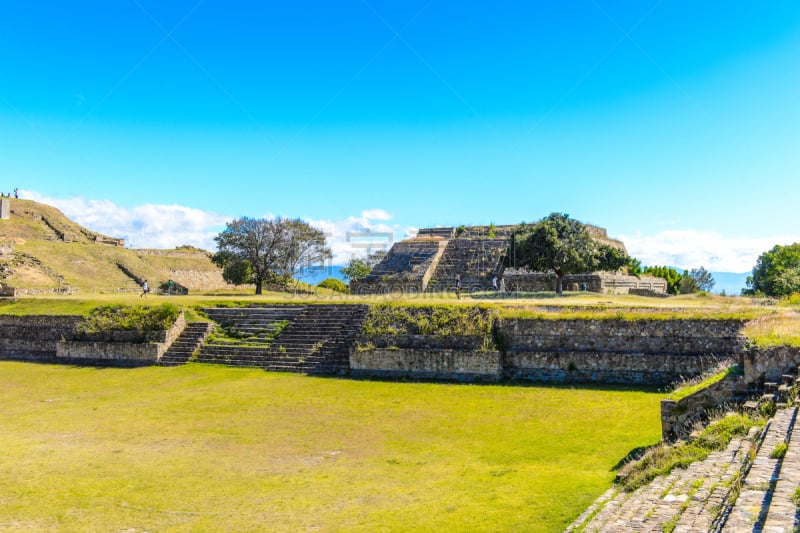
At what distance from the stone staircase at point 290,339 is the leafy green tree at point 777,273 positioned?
23024 millimetres

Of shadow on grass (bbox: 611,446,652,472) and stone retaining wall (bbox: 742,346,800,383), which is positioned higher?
stone retaining wall (bbox: 742,346,800,383)

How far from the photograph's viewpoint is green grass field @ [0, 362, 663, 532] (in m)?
8.94

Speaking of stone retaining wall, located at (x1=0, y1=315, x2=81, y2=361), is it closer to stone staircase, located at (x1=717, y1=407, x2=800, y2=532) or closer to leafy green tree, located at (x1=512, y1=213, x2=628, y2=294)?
leafy green tree, located at (x1=512, y1=213, x2=628, y2=294)

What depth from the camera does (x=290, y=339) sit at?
23547 mm

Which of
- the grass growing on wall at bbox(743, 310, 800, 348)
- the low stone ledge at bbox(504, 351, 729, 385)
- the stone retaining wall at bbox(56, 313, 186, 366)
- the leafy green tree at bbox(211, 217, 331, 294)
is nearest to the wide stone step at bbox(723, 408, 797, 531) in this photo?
the grass growing on wall at bbox(743, 310, 800, 348)

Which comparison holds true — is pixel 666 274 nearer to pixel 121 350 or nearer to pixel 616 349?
pixel 616 349

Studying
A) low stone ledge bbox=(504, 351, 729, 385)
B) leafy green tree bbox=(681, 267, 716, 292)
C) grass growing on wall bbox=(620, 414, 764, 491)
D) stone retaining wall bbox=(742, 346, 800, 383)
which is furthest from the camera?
leafy green tree bbox=(681, 267, 716, 292)

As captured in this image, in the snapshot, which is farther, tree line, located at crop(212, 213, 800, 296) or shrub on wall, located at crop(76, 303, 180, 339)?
tree line, located at crop(212, 213, 800, 296)

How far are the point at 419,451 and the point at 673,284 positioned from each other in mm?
42304

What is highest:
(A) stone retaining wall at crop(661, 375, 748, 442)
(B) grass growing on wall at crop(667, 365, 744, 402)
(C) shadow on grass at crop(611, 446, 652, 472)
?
(B) grass growing on wall at crop(667, 365, 744, 402)

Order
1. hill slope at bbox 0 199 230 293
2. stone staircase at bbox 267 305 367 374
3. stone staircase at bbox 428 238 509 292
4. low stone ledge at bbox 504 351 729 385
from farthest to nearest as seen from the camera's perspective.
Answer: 1. hill slope at bbox 0 199 230 293
2. stone staircase at bbox 428 238 509 292
3. stone staircase at bbox 267 305 367 374
4. low stone ledge at bbox 504 351 729 385

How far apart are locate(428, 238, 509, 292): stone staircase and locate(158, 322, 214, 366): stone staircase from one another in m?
13.4

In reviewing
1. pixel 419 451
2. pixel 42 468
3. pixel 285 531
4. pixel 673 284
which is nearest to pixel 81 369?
pixel 42 468

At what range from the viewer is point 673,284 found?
159 ft
